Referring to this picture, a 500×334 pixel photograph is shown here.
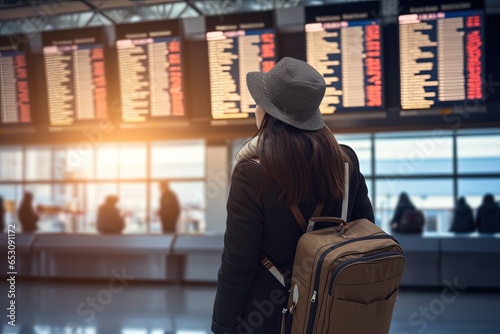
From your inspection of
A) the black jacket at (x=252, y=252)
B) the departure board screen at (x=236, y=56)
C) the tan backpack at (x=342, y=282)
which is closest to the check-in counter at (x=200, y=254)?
the departure board screen at (x=236, y=56)

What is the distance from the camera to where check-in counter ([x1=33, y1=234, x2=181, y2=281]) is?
261 inches

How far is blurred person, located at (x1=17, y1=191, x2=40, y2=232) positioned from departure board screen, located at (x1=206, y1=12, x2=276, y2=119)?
4.36m

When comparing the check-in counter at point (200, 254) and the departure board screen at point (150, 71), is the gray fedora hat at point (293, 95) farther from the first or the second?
the check-in counter at point (200, 254)

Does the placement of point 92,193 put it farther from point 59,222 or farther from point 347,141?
point 347,141

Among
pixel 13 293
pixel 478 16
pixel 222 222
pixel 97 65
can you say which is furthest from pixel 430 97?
pixel 13 293

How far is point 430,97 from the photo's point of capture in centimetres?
403

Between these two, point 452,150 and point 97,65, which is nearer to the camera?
point 97,65

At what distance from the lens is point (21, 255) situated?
23.6ft

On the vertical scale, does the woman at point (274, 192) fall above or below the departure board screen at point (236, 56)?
below

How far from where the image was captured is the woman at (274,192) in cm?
141

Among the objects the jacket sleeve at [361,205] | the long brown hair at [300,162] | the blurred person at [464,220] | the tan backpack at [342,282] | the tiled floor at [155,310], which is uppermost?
the long brown hair at [300,162]

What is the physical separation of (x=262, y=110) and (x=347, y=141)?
6.96 meters

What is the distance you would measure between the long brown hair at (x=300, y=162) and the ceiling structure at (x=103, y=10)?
14.6ft

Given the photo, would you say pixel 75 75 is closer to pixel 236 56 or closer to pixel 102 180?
pixel 236 56
